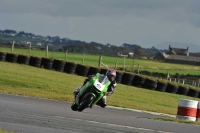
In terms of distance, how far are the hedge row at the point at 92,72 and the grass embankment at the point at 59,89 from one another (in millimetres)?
927

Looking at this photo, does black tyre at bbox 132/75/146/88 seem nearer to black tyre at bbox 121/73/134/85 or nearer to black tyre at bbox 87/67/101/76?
black tyre at bbox 121/73/134/85

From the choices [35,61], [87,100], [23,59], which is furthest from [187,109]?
[23,59]

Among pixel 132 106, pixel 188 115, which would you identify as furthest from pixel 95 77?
pixel 132 106

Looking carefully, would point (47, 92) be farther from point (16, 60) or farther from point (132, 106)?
point (16, 60)

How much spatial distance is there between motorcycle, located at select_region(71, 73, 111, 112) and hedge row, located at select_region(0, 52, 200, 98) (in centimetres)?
2263

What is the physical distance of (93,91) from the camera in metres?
15.1

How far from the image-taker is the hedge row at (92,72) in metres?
38.6

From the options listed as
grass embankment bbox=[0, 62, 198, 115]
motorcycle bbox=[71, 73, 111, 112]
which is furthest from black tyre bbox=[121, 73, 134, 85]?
motorcycle bbox=[71, 73, 111, 112]

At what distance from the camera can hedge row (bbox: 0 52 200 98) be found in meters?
38.6

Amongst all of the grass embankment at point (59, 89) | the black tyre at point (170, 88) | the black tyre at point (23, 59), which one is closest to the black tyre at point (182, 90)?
the black tyre at point (170, 88)

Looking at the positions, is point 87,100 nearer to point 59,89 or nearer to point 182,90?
point 59,89

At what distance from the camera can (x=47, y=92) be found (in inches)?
1106

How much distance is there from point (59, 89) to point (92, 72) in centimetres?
866

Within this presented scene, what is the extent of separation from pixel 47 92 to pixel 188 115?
366 inches
